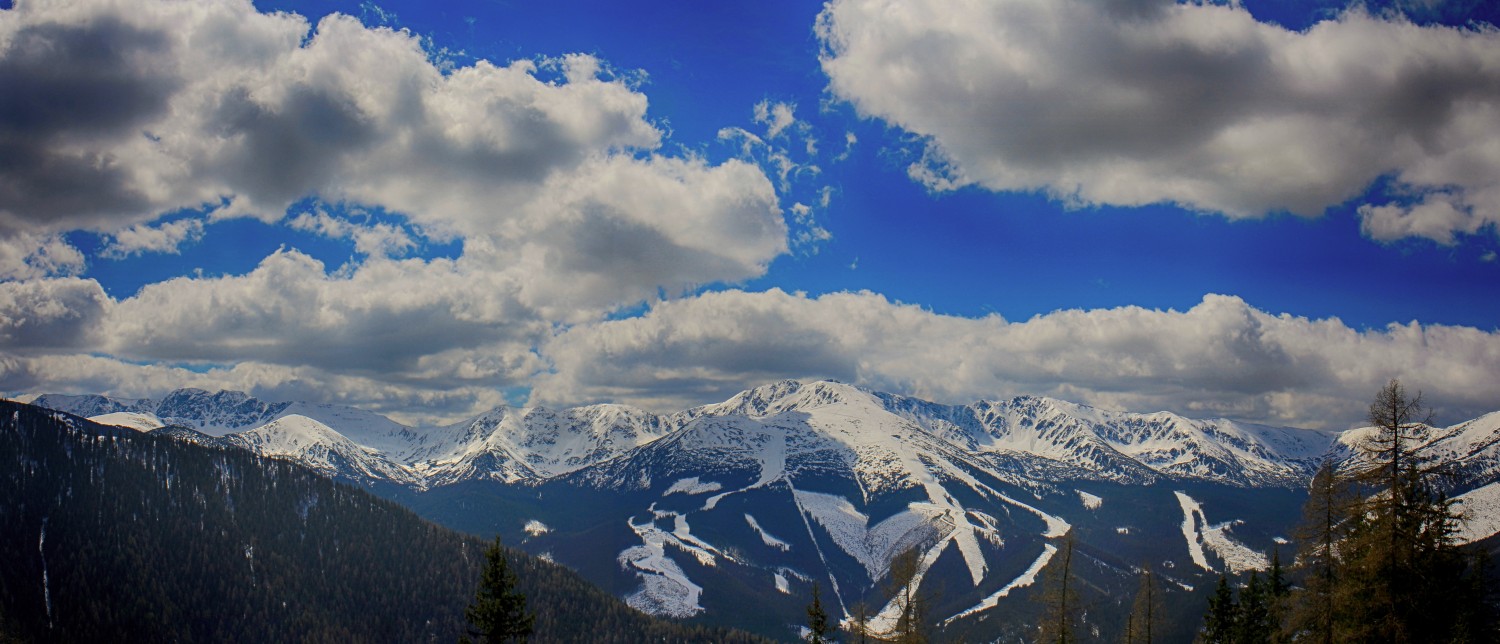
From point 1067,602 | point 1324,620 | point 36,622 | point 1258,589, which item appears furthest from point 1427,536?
point 36,622

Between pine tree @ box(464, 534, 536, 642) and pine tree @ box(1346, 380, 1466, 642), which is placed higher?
pine tree @ box(1346, 380, 1466, 642)

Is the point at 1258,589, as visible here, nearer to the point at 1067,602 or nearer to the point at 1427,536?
the point at 1067,602

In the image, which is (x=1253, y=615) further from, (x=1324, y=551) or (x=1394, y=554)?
(x=1394, y=554)

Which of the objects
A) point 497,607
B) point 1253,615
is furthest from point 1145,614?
point 497,607

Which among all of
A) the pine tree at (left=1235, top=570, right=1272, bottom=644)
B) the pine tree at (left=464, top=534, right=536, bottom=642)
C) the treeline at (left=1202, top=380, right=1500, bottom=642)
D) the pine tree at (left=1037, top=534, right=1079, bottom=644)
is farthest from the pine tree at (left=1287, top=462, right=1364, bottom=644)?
the pine tree at (left=464, top=534, right=536, bottom=642)

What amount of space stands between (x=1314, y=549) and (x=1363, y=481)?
8.72 m

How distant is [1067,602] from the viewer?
48812 mm

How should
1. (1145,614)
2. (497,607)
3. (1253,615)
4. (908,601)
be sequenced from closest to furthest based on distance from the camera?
(497,607)
(908,601)
(1145,614)
(1253,615)

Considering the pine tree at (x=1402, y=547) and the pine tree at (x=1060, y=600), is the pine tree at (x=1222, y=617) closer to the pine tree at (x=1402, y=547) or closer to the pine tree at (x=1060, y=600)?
Result: the pine tree at (x=1060, y=600)

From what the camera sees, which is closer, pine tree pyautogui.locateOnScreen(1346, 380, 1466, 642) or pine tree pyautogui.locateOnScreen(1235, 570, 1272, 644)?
pine tree pyautogui.locateOnScreen(1346, 380, 1466, 642)

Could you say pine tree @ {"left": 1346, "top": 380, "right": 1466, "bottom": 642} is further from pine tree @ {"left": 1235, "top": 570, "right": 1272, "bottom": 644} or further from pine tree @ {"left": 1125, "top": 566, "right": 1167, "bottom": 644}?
pine tree @ {"left": 1235, "top": 570, "right": 1272, "bottom": 644}

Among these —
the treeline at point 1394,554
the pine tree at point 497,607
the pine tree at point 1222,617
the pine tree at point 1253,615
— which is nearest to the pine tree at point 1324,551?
the treeline at point 1394,554

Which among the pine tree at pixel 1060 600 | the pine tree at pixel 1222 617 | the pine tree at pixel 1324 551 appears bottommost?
the pine tree at pixel 1222 617

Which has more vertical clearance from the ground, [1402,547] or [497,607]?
[1402,547]
